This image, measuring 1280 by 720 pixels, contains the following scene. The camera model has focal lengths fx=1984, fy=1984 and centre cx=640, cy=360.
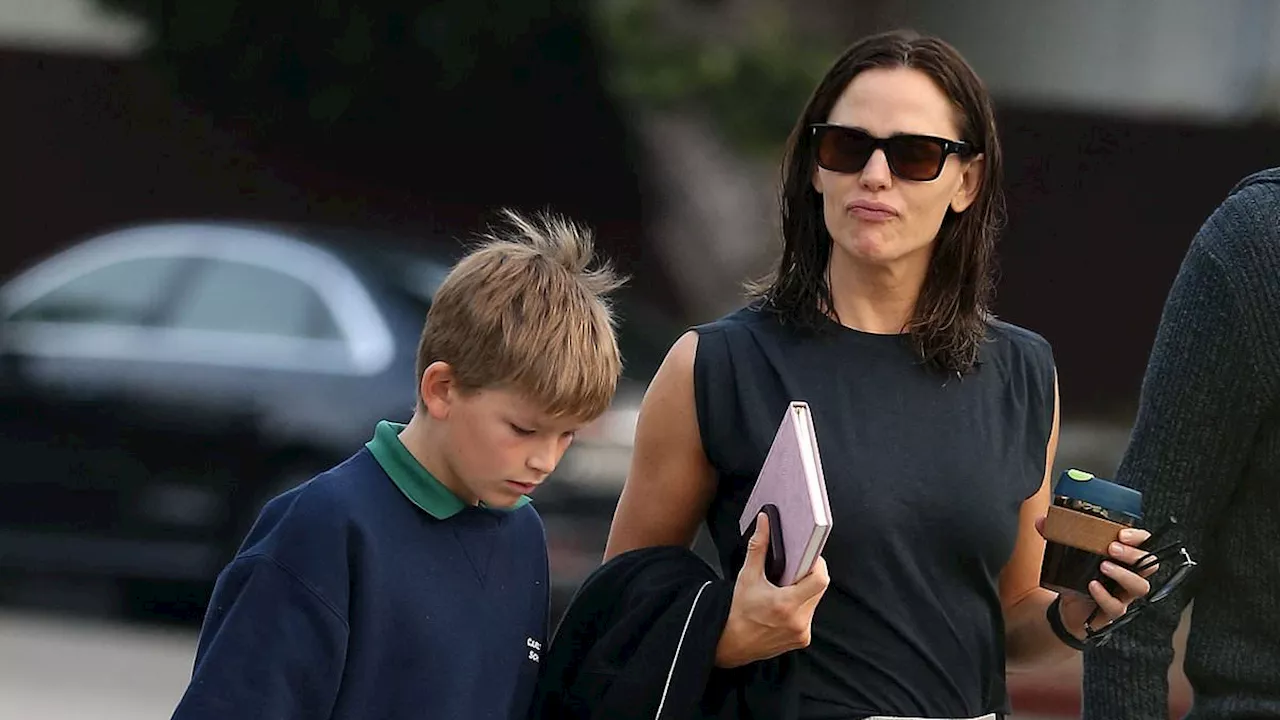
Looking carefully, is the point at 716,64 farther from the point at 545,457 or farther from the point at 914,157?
the point at 545,457

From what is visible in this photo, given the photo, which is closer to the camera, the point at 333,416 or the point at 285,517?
the point at 285,517

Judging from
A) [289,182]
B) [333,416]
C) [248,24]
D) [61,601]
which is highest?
[248,24]

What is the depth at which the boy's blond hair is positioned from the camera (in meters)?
2.23

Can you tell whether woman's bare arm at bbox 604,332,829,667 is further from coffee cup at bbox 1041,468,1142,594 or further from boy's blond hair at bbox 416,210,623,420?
coffee cup at bbox 1041,468,1142,594

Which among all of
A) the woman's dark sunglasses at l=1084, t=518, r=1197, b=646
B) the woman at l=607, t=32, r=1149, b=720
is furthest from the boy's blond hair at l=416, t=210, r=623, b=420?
the woman's dark sunglasses at l=1084, t=518, r=1197, b=646

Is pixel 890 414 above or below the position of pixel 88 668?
above

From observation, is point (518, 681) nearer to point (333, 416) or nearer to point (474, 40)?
point (333, 416)

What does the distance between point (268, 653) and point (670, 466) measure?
0.56 meters

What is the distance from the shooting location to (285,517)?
212 centimetres

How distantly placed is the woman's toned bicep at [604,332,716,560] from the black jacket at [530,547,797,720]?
0.05 m

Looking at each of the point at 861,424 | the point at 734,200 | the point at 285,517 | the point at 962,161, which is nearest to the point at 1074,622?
the point at 861,424

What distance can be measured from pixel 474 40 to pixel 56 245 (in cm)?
205

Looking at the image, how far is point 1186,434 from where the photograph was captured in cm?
232

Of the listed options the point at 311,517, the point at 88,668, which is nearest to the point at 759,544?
the point at 311,517
